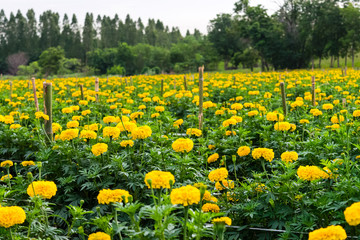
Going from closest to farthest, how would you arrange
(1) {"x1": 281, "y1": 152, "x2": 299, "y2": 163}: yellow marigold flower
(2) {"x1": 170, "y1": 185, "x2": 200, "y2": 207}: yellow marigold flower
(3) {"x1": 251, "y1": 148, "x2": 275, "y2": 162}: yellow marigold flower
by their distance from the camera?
1. (2) {"x1": 170, "y1": 185, "x2": 200, "y2": 207}: yellow marigold flower
2. (1) {"x1": 281, "y1": 152, "x2": 299, "y2": 163}: yellow marigold flower
3. (3) {"x1": 251, "y1": 148, "x2": 275, "y2": 162}: yellow marigold flower

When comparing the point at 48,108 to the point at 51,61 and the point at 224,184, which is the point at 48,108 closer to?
the point at 224,184

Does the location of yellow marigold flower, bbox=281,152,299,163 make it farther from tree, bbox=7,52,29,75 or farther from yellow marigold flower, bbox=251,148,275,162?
tree, bbox=7,52,29,75

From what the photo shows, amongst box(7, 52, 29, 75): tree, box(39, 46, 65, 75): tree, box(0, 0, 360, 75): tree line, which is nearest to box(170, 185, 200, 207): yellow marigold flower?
box(0, 0, 360, 75): tree line

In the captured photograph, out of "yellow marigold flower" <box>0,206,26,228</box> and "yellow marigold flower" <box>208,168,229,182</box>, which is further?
"yellow marigold flower" <box>208,168,229,182</box>

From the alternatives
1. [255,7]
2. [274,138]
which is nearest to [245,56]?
[255,7]

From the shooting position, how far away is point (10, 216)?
1.83m

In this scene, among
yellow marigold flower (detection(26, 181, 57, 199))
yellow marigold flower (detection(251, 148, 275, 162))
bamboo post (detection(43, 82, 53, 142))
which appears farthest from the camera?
bamboo post (detection(43, 82, 53, 142))

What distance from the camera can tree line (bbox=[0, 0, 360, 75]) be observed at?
133ft

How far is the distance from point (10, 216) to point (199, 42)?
70.1 m

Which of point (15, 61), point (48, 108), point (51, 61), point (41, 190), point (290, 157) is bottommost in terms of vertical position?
point (41, 190)

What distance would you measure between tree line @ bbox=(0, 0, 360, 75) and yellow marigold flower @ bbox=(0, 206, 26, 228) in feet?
141

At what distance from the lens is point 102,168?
308 centimetres

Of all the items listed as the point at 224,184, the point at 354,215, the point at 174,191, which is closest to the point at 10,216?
the point at 174,191

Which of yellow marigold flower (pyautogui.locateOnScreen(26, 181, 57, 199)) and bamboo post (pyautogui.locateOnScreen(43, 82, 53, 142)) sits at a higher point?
bamboo post (pyautogui.locateOnScreen(43, 82, 53, 142))
